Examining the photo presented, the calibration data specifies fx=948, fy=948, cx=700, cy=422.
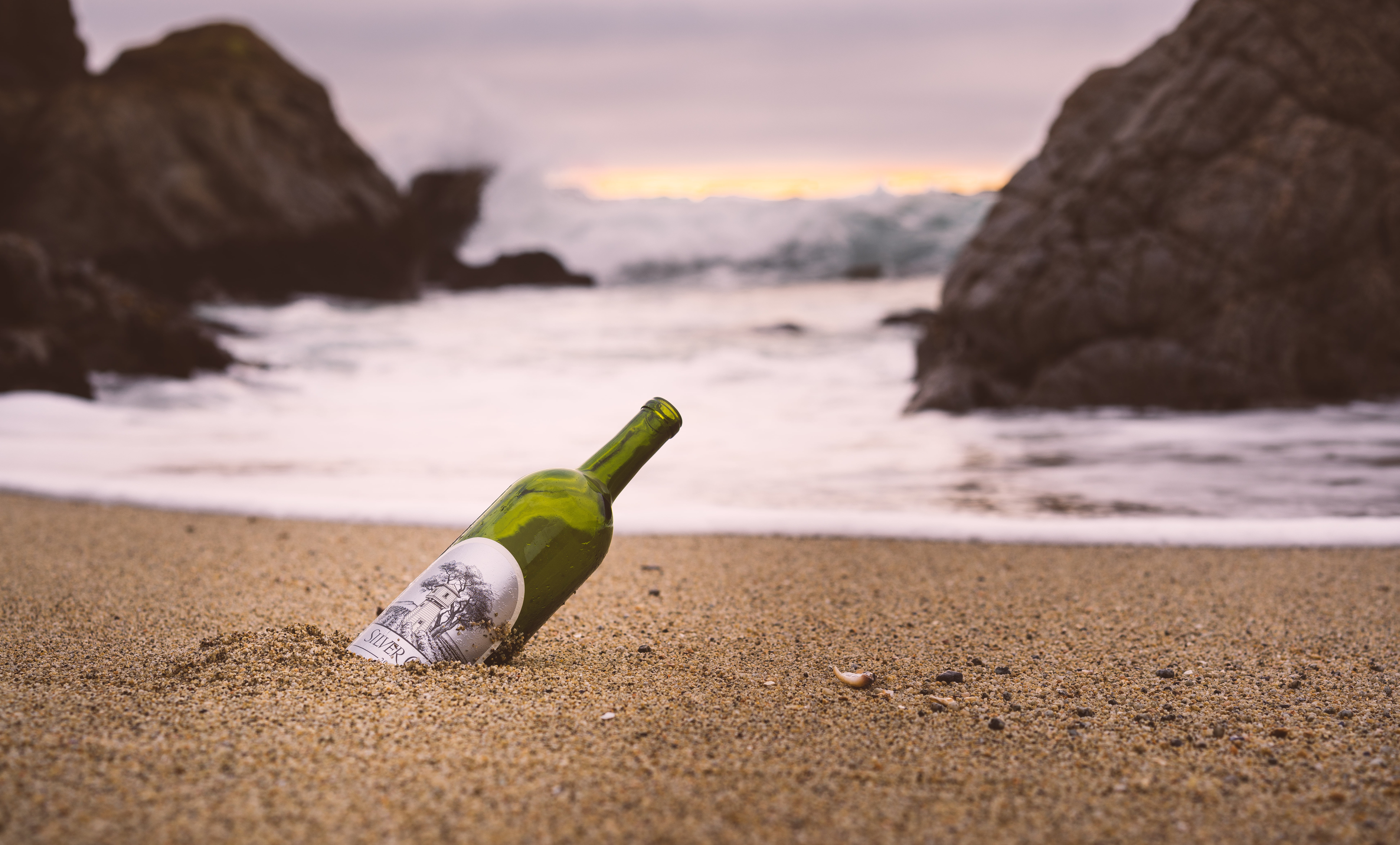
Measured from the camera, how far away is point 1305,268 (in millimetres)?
7586

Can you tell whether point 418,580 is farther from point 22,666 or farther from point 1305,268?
point 1305,268

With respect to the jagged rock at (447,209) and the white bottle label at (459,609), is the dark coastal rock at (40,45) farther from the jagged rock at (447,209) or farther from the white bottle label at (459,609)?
the white bottle label at (459,609)

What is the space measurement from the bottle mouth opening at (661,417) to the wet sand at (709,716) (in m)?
0.53

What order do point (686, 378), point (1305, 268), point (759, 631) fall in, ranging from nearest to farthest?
point (759, 631)
point (1305, 268)
point (686, 378)

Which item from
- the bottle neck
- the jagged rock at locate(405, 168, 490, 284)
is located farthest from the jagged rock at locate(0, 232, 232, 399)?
the jagged rock at locate(405, 168, 490, 284)

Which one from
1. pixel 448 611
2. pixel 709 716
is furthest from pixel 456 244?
pixel 709 716

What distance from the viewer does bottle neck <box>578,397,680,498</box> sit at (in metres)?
1.99

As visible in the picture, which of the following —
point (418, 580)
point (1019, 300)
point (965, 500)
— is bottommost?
point (965, 500)

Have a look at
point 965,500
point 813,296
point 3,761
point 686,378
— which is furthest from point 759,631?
point 813,296

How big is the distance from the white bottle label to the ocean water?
7.37 feet

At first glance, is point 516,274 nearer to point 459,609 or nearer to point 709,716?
point 459,609

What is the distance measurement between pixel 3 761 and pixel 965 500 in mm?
4277

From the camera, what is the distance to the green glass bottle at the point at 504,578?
71.5 inches

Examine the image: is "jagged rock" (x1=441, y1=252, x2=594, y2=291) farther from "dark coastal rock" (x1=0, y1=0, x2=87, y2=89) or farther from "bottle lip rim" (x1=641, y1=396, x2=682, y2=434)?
"bottle lip rim" (x1=641, y1=396, x2=682, y2=434)
